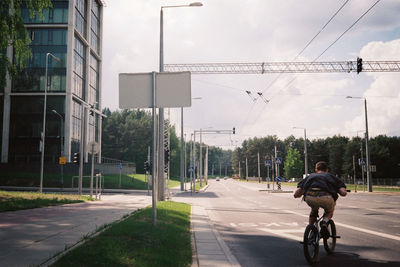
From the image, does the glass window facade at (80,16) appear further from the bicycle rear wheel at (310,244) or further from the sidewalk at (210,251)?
the bicycle rear wheel at (310,244)

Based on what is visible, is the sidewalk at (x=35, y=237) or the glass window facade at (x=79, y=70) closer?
the sidewalk at (x=35, y=237)

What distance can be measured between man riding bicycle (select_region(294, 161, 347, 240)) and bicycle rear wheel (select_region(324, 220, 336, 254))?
242 mm

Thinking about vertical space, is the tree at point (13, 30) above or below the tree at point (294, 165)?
above

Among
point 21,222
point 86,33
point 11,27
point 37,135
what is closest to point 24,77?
point 37,135

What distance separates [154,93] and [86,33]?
49.8 meters

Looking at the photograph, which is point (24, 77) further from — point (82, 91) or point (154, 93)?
point (154, 93)

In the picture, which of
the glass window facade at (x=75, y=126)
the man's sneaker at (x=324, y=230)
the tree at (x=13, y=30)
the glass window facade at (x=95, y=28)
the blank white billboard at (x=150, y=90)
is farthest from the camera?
the glass window facade at (x=95, y=28)

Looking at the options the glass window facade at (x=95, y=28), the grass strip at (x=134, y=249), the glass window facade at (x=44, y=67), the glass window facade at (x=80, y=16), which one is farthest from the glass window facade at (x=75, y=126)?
the grass strip at (x=134, y=249)

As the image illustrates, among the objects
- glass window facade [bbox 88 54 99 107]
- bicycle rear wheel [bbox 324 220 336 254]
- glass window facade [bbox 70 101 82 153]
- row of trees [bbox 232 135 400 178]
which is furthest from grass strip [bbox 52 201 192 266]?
row of trees [bbox 232 135 400 178]

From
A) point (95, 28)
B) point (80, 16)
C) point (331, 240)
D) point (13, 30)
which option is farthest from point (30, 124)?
point (331, 240)

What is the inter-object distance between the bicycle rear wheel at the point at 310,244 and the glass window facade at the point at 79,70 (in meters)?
46.1

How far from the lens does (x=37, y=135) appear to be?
154ft

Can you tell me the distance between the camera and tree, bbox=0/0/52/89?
12070mm

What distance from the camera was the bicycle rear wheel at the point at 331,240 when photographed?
6691 mm
